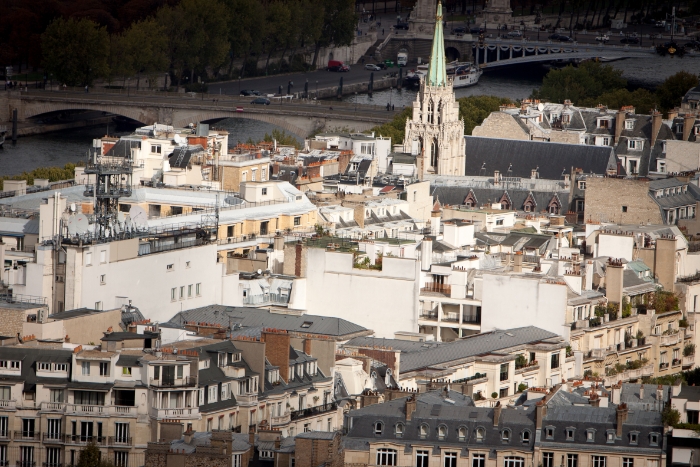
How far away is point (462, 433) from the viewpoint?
46.4 m

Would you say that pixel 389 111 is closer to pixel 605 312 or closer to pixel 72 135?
pixel 72 135

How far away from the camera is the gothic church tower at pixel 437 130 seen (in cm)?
9456

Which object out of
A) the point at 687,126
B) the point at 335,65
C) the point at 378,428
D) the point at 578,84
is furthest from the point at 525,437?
the point at 335,65

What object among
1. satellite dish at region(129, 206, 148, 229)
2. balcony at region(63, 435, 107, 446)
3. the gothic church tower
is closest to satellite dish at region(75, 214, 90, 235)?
satellite dish at region(129, 206, 148, 229)

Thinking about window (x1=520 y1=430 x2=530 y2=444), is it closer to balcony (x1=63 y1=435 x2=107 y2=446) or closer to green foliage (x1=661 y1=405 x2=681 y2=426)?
green foliage (x1=661 y1=405 x2=681 y2=426)

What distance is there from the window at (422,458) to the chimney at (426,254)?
57.8 feet

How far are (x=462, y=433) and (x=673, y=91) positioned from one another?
7408 cm

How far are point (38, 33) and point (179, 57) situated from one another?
8328mm

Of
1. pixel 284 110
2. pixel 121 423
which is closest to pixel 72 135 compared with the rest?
pixel 284 110

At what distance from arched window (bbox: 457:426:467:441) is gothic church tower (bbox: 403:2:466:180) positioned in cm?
4677

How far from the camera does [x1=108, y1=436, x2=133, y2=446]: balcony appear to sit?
156ft

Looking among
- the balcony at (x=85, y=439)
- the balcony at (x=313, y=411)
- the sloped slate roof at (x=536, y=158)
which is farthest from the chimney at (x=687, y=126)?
the balcony at (x=85, y=439)

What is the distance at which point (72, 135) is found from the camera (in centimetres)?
Result: 12962

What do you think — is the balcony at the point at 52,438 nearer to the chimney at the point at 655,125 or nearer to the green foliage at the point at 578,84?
the chimney at the point at 655,125
